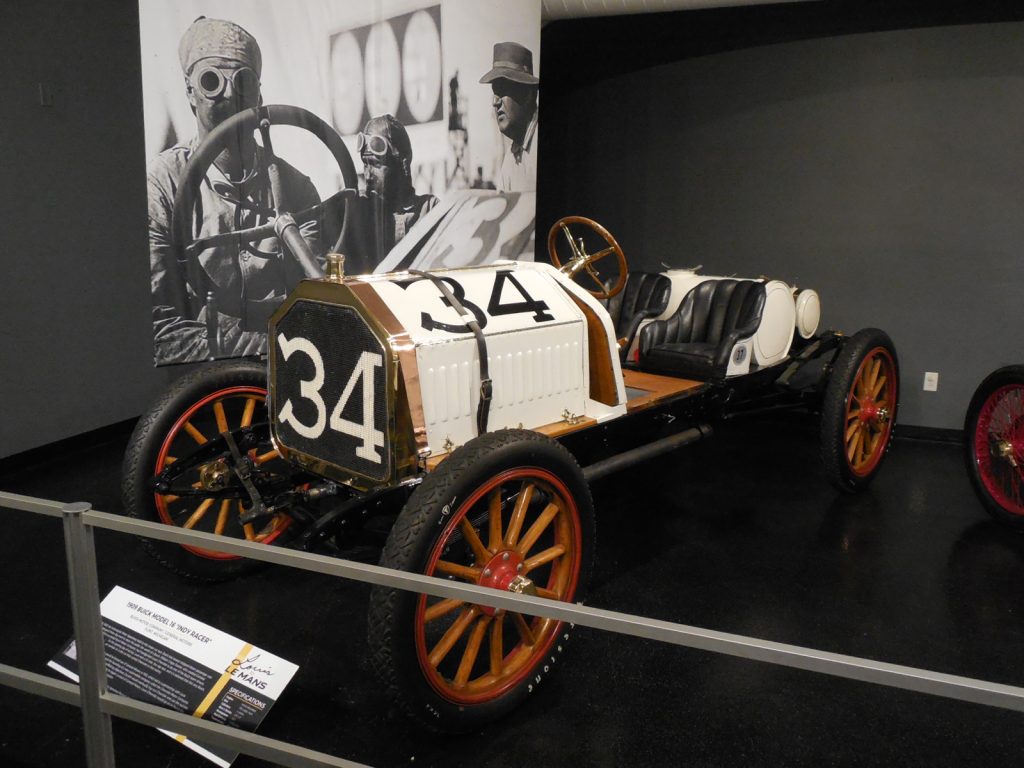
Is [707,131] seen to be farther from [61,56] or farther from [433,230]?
[61,56]

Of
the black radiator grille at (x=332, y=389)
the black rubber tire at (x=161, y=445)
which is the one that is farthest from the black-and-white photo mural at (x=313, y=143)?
the black radiator grille at (x=332, y=389)

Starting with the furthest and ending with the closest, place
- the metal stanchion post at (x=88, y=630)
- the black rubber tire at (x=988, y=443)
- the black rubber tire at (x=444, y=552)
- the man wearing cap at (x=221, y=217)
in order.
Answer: the man wearing cap at (x=221, y=217) → the black rubber tire at (x=988, y=443) → the black rubber tire at (x=444, y=552) → the metal stanchion post at (x=88, y=630)

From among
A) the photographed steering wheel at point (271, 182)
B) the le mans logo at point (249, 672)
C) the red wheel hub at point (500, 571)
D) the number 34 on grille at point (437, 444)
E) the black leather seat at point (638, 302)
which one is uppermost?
the photographed steering wheel at point (271, 182)

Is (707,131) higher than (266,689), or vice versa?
(707,131)

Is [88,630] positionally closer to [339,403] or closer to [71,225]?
[339,403]

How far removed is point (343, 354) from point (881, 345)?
2.87 meters

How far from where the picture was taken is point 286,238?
15.7 ft

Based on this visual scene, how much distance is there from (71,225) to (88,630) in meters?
3.56

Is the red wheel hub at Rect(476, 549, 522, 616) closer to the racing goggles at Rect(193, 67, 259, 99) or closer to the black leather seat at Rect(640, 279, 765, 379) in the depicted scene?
the black leather seat at Rect(640, 279, 765, 379)

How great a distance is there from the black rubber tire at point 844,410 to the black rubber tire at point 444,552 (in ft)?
6.19

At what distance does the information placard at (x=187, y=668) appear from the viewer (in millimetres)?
2059

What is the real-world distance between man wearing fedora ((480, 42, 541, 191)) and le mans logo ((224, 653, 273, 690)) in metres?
4.18

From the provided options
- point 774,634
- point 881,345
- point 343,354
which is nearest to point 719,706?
point 774,634

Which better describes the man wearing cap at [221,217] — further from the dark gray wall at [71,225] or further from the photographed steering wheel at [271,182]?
the dark gray wall at [71,225]
